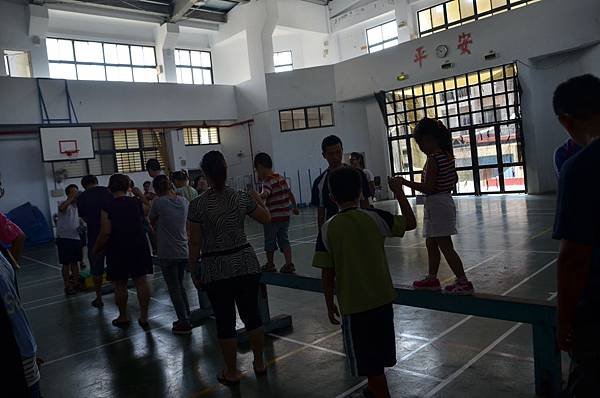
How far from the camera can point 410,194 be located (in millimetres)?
18609

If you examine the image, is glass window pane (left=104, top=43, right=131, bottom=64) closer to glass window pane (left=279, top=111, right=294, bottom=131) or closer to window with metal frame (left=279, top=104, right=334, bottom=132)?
glass window pane (left=279, top=111, right=294, bottom=131)

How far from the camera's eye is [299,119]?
2050 centimetres

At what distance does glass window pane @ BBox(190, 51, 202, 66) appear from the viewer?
70.1 ft

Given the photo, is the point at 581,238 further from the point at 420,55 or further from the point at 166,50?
the point at 166,50

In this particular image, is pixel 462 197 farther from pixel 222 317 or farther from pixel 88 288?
pixel 222 317

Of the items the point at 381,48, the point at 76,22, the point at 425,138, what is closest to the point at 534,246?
the point at 425,138

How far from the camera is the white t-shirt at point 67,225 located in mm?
7523

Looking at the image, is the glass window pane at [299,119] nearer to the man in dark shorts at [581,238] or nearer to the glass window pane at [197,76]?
the glass window pane at [197,76]

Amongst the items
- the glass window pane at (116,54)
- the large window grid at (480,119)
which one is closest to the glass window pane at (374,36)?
the large window grid at (480,119)

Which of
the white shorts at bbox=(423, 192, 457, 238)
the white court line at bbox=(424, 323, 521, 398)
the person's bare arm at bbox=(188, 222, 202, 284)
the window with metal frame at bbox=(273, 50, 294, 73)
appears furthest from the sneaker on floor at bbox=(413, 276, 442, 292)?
the window with metal frame at bbox=(273, 50, 294, 73)

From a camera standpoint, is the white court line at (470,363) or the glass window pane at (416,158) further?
the glass window pane at (416,158)

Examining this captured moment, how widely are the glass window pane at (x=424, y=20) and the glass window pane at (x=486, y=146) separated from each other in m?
4.37

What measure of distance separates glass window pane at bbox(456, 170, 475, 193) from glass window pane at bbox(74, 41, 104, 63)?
557 inches

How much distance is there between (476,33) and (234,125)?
10.7 metres
